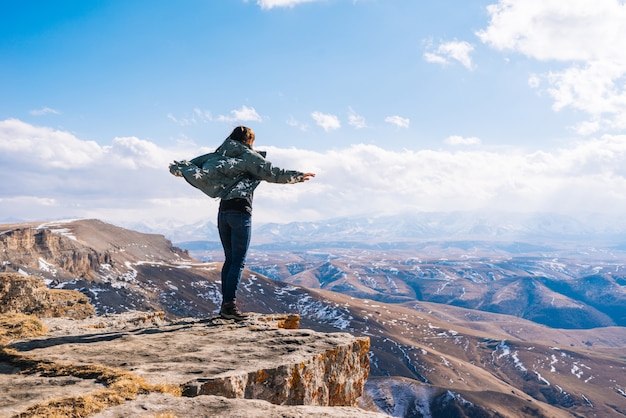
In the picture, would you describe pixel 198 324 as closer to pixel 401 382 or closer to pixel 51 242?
pixel 401 382

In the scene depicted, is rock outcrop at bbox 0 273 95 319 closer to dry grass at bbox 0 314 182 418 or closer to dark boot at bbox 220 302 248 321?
dark boot at bbox 220 302 248 321

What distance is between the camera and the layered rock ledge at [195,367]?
5.32 metres

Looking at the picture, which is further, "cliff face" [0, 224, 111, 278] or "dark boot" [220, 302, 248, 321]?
"cliff face" [0, 224, 111, 278]

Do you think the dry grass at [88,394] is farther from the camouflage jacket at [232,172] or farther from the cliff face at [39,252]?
the cliff face at [39,252]

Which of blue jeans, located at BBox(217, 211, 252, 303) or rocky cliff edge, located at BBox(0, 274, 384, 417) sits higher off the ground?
blue jeans, located at BBox(217, 211, 252, 303)

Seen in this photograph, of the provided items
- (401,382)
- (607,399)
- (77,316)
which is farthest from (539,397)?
(77,316)

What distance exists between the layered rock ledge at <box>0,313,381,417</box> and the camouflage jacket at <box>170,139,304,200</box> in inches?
133

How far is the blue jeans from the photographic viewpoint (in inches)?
403

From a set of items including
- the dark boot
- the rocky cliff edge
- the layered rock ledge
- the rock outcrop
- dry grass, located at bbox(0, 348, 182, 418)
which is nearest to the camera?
dry grass, located at bbox(0, 348, 182, 418)

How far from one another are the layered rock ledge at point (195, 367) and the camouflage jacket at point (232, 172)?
3371 mm

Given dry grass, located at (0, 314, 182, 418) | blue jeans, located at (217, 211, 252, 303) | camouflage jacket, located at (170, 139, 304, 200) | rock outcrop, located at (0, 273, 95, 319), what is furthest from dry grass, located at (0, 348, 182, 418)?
rock outcrop, located at (0, 273, 95, 319)

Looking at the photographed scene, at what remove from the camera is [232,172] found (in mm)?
10094

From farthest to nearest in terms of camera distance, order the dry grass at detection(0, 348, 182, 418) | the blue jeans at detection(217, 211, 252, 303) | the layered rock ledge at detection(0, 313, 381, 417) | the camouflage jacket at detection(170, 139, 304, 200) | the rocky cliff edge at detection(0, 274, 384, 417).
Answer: the blue jeans at detection(217, 211, 252, 303) → the camouflage jacket at detection(170, 139, 304, 200) → the layered rock ledge at detection(0, 313, 381, 417) → the rocky cliff edge at detection(0, 274, 384, 417) → the dry grass at detection(0, 348, 182, 418)

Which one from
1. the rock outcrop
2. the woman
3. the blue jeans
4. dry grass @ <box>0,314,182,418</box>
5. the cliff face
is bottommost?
the cliff face
